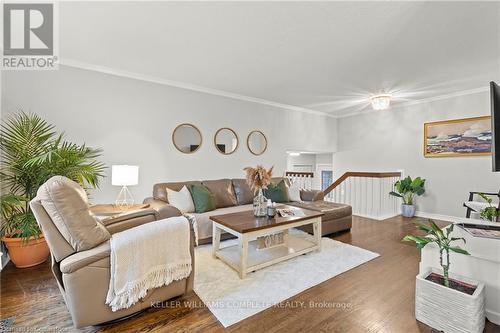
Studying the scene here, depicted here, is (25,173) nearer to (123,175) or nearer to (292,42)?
(123,175)

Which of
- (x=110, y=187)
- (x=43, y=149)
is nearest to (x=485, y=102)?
(x=110, y=187)

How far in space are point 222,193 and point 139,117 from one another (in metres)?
1.78

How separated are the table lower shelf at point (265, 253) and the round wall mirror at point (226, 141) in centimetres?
203

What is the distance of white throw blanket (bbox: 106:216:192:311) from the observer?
1.45 meters

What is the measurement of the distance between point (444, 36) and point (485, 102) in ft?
8.70

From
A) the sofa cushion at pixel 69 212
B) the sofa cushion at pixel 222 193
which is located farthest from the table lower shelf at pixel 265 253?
the sofa cushion at pixel 69 212

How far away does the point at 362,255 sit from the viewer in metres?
2.71

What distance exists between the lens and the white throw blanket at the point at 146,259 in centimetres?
145

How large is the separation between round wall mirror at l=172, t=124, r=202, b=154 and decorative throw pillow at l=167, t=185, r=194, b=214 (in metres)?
0.96

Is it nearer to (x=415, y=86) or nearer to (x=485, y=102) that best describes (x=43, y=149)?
(x=415, y=86)

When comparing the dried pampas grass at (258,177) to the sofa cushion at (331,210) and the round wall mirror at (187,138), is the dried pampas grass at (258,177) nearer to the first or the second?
the sofa cushion at (331,210)

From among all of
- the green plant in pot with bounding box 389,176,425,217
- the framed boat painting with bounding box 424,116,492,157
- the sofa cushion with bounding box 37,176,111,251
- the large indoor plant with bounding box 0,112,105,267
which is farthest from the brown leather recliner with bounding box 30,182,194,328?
the framed boat painting with bounding box 424,116,492,157

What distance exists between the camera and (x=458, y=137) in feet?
13.9

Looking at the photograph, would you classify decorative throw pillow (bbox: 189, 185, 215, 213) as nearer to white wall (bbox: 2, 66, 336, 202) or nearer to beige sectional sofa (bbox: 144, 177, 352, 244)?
beige sectional sofa (bbox: 144, 177, 352, 244)
